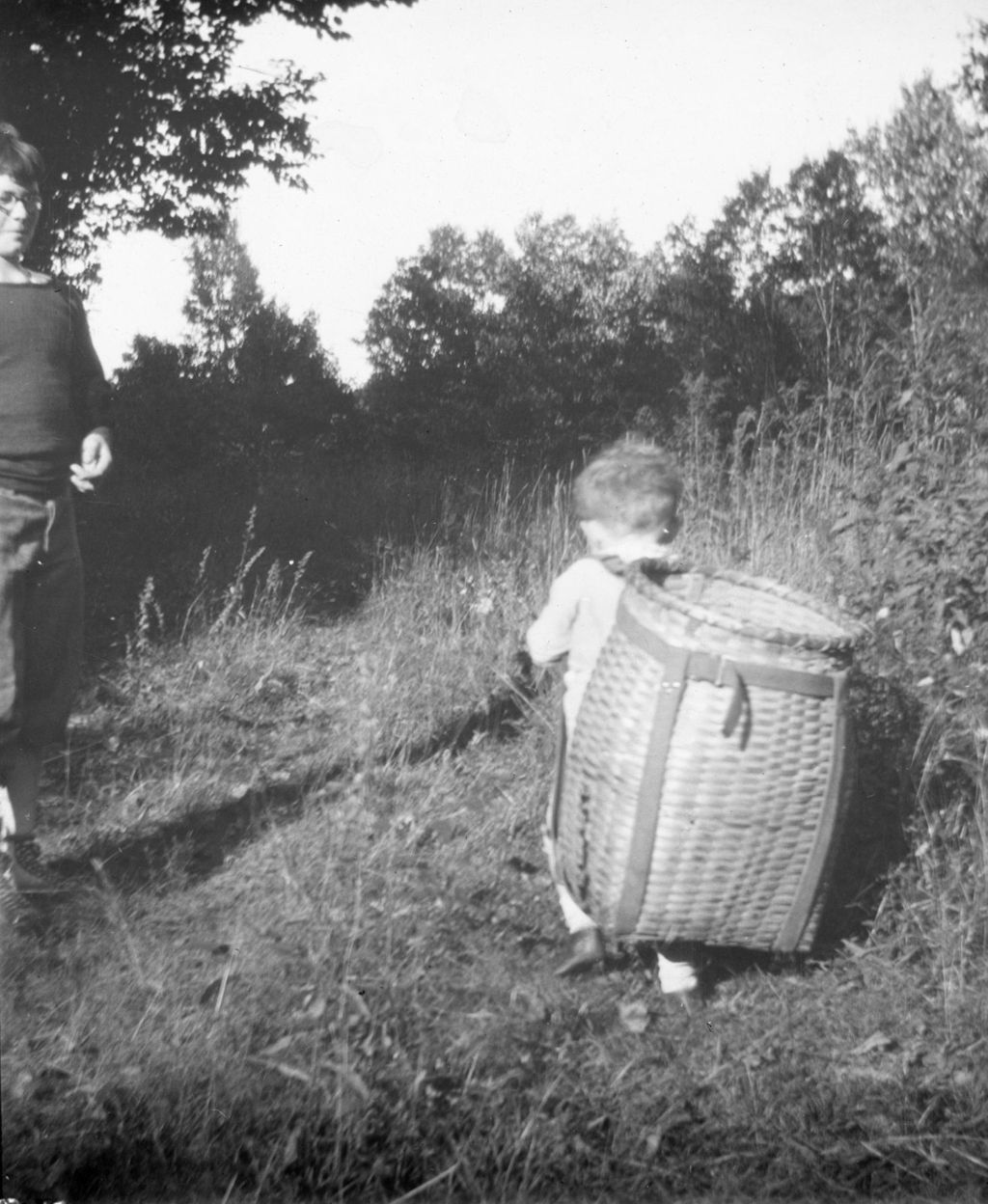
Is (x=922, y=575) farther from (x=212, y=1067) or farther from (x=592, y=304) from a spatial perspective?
(x=592, y=304)

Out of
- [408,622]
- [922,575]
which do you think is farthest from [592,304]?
[922,575]

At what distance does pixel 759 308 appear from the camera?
11.4 metres

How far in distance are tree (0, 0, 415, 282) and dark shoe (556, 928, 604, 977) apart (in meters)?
3.31

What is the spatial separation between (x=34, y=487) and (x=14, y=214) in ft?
2.32

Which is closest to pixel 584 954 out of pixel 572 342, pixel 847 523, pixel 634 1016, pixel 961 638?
pixel 634 1016

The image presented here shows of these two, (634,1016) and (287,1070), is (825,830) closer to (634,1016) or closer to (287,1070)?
(634,1016)

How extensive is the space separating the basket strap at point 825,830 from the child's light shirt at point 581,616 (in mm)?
592

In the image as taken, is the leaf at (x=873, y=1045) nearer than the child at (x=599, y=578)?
Yes

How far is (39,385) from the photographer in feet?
9.80

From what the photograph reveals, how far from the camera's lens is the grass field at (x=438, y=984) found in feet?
6.91

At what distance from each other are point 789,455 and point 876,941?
3001mm

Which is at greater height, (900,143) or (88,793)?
(900,143)

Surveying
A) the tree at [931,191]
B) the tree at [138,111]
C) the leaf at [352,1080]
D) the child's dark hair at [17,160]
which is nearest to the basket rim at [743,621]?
the leaf at [352,1080]

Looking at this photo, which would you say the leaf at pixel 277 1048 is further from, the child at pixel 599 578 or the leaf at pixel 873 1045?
the leaf at pixel 873 1045
